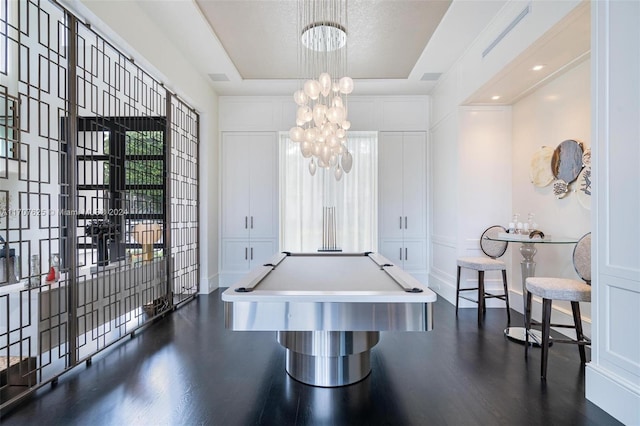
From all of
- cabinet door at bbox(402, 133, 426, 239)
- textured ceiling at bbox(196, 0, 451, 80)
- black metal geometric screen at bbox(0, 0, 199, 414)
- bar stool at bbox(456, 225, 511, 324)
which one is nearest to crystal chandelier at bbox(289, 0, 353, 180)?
textured ceiling at bbox(196, 0, 451, 80)

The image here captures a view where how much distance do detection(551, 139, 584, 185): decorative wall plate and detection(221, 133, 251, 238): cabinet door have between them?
14.2ft

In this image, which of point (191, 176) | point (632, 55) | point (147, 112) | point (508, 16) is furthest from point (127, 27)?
point (632, 55)

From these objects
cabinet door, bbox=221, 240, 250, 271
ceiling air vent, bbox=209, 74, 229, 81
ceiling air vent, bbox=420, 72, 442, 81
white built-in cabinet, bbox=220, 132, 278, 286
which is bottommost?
cabinet door, bbox=221, 240, 250, 271

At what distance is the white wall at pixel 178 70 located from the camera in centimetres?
274

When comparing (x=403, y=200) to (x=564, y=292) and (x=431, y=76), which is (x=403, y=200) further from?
(x=564, y=292)

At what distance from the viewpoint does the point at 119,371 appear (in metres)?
2.54

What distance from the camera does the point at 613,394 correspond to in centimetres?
196

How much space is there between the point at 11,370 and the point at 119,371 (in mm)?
666

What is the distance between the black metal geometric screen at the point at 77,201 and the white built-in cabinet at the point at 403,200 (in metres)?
3.08

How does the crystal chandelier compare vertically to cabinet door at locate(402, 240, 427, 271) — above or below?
above

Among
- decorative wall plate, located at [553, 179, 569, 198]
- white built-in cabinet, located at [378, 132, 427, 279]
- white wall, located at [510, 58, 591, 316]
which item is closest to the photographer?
white wall, located at [510, 58, 591, 316]

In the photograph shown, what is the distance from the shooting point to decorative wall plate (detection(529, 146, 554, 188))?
139 inches

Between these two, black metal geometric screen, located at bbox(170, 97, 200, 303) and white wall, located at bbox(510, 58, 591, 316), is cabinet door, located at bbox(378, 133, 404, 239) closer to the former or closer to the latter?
white wall, located at bbox(510, 58, 591, 316)

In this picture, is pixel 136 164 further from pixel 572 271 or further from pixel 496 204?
pixel 572 271
